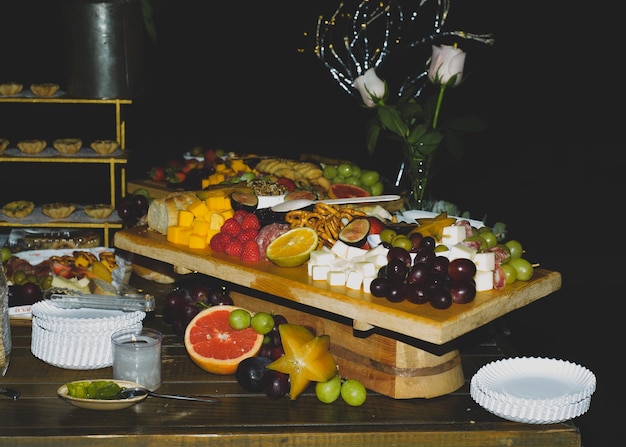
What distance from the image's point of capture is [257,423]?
2668mm

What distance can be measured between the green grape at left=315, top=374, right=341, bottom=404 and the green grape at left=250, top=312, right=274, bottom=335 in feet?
0.92

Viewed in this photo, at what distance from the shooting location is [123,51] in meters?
4.45

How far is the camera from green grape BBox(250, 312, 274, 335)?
2.98 metres

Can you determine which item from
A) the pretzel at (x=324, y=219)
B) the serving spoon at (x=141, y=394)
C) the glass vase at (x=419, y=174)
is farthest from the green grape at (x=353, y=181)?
the serving spoon at (x=141, y=394)

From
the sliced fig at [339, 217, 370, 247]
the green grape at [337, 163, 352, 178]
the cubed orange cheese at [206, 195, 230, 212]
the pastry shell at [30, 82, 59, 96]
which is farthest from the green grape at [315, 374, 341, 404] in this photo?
the pastry shell at [30, 82, 59, 96]

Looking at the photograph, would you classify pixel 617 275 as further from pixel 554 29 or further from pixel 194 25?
pixel 194 25

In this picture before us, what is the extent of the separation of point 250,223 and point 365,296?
0.66 m

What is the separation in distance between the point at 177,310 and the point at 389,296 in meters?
0.92

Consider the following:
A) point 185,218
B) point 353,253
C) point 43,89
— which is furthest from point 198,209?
point 43,89

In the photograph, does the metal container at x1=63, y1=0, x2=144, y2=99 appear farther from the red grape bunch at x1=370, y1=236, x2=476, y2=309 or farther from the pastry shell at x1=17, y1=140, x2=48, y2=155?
the red grape bunch at x1=370, y1=236, x2=476, y2=309

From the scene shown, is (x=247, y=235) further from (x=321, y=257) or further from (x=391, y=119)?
(x=391, y=119)

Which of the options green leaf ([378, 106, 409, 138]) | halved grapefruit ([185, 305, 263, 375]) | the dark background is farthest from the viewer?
the dark background

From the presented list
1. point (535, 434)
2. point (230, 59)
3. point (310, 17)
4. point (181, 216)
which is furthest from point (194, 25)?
point (535, 434)

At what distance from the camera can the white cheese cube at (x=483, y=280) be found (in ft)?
9.50
